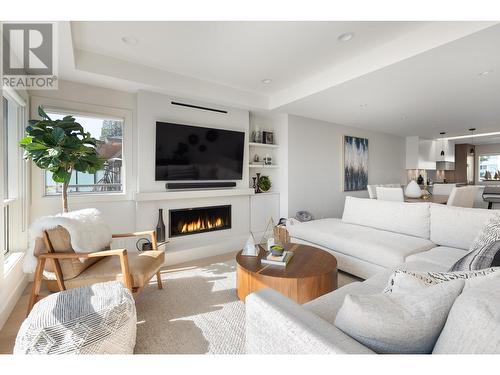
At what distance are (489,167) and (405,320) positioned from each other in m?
11.2

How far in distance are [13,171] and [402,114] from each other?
5.89 meters

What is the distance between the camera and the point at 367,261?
250 cm

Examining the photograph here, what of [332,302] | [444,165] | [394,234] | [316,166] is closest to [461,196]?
[394,234]

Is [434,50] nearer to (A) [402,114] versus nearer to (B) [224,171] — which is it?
(A) [402,114]

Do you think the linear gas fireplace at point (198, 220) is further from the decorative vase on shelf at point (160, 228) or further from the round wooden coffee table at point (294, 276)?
the round wooden coffee table at point (294, 276)

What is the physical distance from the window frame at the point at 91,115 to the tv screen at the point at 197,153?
1.29 ft

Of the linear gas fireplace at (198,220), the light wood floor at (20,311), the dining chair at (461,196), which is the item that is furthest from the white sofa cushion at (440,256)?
the linear gas fireplace at (198,220)

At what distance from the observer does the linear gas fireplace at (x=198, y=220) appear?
364 centimetres

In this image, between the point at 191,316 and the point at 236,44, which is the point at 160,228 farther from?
the point at 236,44

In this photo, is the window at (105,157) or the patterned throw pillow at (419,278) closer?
the patterned throw pillow at (419,278)

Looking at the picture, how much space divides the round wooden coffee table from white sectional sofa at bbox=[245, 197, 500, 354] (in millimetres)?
344

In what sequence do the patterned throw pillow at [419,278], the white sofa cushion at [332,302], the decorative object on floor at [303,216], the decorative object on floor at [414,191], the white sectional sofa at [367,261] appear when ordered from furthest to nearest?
the decorative object on floor at [303,216]
the decorative object on floor at [414,191]
the white sofa cushion at [332,302]
the patterned throw pillow at [419,278]
the white sectional sofa at [367,261]

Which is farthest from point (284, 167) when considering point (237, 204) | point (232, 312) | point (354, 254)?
point (232, 312)

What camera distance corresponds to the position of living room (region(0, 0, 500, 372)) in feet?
3.19
